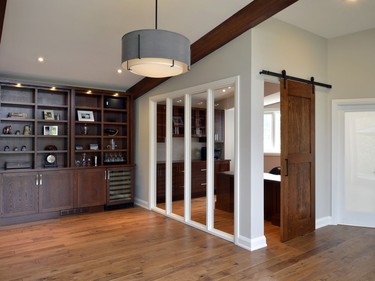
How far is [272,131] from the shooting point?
8328 mm

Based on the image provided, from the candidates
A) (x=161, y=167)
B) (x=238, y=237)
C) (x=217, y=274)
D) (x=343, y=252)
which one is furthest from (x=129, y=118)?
(x=343, y=252)

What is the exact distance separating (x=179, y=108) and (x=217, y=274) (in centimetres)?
293

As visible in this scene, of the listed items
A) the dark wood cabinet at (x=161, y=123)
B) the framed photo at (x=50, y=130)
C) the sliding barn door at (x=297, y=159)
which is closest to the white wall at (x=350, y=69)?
the sliding barn door at (x=297, y=159)

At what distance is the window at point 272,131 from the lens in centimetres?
820

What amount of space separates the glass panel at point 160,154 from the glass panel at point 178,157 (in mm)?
341

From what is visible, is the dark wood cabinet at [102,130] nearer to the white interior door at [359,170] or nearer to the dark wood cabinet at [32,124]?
the dark wood cabinet at [32,124]

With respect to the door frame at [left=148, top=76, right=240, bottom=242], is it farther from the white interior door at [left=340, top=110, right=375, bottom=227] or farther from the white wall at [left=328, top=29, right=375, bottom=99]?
the white interior door at [left=340, top=110, right=375, bottom=227]

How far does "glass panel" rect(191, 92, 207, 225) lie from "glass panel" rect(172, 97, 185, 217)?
0.24m

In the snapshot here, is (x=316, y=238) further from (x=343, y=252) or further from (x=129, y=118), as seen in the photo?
(x=129, y=118)

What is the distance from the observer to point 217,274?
9.78 feet

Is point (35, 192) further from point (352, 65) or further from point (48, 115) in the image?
point (352, 65)

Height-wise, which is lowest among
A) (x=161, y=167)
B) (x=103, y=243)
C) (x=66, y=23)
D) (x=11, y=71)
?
(x=103, y=243)

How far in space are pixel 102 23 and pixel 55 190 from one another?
10.1 feet

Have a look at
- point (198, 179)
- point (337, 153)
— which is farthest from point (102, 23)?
point (337, 153)
